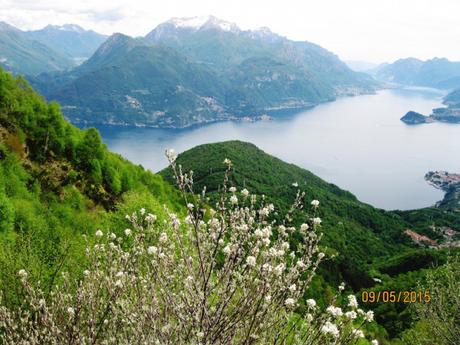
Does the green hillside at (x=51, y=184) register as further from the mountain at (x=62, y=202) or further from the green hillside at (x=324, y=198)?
the green hillside at (x=324, y=198)

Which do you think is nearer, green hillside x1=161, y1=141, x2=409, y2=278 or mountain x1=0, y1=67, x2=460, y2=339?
mountain x1=0, y1=67, x2=460, y2=339

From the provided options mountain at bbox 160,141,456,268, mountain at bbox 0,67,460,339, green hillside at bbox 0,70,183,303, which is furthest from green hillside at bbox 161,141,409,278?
green hillside at bbox 0,70,183,303

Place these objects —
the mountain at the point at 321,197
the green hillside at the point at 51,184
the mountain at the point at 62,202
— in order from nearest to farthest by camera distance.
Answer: the mountain at the point at 62,202 → the green hillside at the point at 51,184 → the mountain at the point at 321,197

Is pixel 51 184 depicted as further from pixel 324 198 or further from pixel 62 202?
pixel 324 198

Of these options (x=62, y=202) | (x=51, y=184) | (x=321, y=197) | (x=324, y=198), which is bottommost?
(x=324, y=198)

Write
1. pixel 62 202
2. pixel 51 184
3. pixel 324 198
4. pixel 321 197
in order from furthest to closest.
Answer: pixel 324 198 < pixel 321 197 < pixel 51 184 < pixel 62 202

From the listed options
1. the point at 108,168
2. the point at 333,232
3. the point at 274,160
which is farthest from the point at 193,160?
the point at 108,168

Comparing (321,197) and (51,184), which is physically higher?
(51,184)

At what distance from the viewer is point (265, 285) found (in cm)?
491

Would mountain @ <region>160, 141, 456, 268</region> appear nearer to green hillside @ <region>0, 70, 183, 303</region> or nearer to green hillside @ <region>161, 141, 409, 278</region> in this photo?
green hillside @ <region>161, 141, 409, 278</region>

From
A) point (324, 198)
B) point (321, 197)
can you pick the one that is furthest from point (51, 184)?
point (324, 198)

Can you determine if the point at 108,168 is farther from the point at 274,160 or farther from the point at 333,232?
the point at 274,160

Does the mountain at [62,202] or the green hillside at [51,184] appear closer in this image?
the mountain at [62,202]

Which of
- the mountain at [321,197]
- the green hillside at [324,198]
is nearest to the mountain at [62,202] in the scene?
the green hillside at [324,198]
